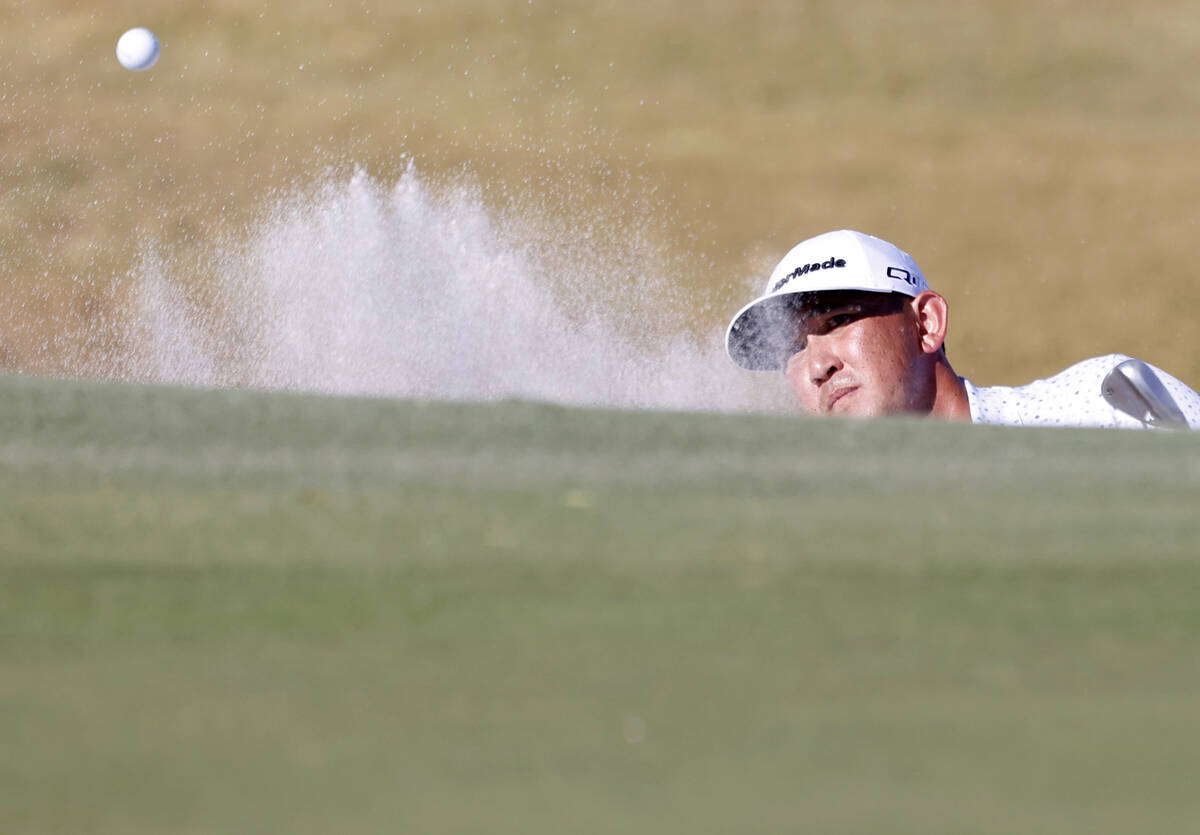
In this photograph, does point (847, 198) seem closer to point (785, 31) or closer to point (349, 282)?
point (785, 31)

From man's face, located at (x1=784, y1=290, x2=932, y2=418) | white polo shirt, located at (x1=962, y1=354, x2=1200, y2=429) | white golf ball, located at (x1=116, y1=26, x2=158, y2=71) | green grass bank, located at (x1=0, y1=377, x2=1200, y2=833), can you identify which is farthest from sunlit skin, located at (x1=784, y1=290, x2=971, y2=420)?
white golf ball, located at (x1=116, y1=26, x2=158, y2=71)

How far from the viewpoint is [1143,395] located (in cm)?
250

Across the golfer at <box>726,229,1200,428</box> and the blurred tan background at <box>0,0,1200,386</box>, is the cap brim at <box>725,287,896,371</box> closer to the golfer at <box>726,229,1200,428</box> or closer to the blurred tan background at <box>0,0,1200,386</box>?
the golfer at <box>726,229,1200,428</box>

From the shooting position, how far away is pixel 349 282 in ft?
17.6

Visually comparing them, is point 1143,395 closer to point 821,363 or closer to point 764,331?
point 821,363

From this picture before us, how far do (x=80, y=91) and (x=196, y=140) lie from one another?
566 millimetres

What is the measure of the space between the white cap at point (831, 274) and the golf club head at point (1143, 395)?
64cm

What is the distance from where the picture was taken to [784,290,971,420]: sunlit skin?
306 cm

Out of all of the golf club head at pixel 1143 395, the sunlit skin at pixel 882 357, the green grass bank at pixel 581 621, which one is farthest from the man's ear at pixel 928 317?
the green grass bank at pixel 581 621

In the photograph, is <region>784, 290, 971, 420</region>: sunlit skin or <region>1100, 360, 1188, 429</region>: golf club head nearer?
<region>1100, 360, 1188, 429</region>: golf club head

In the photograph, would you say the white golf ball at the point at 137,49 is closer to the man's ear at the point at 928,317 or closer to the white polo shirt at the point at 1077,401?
the man's ear at the point at 928,317

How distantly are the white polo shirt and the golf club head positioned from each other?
0.01 metres

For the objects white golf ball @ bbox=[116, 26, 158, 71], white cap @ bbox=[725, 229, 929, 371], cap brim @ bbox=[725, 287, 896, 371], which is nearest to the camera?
white cap @ bbox=[725, 229, 929, 371]

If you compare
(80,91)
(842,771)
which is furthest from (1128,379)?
(80,91)
